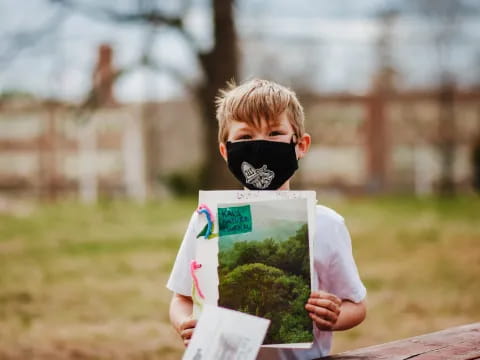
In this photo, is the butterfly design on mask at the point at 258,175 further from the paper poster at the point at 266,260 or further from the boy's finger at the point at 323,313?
the boy's finger at the point at 323,313

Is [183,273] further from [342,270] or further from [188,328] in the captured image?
[342,270]

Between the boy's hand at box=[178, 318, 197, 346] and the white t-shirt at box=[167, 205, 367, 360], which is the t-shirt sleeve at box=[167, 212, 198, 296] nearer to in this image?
the white t-shirt at box=[167, 205, 367, 360]

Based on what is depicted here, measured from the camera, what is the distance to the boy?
77.7 inches

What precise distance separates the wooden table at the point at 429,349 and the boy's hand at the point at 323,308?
212mm

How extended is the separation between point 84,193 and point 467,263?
751 inches

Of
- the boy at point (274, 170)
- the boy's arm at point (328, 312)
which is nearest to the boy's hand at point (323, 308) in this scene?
the boy's arm at point (328, 312)

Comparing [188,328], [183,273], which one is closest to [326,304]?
[188,328]

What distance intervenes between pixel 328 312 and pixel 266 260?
0.67ft

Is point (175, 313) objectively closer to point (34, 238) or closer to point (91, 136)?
point (34, 238)

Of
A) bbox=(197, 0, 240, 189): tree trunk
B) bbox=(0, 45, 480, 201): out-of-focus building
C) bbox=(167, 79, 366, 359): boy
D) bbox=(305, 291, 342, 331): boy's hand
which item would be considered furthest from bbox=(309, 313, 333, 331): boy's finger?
bbox=(0, 45, 480, 201): out-of-focus building

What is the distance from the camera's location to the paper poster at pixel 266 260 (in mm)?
1714

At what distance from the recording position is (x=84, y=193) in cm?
2656

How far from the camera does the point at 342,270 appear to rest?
6.47 ft

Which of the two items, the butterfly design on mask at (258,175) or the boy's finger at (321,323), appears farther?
the butterfly design on mask at (258,175)
